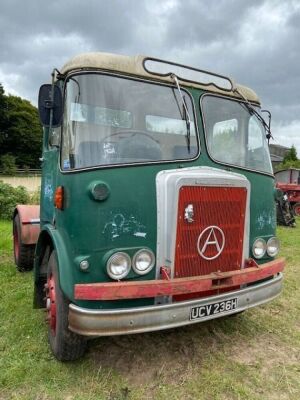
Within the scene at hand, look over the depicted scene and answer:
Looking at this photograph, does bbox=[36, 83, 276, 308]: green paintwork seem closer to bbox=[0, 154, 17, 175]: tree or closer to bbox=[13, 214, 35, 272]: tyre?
bbox=[13, 214, 35, 272]: tyre

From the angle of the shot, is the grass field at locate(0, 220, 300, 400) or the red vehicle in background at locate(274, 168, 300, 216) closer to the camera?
the grass field at locate(0, 220, 300, 400)

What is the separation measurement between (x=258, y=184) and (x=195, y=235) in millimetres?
998

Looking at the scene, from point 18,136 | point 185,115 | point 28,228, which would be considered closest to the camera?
point 185,115

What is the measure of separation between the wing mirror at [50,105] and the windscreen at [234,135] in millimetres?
1346

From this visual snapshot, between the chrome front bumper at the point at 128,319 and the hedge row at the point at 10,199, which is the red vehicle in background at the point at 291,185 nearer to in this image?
the hedge row at the point at 10,199

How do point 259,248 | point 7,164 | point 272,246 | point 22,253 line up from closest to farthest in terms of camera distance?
point 259,248, point 272,246, point 22,253, point 7,164

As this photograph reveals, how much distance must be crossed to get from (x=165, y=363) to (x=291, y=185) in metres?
15.0

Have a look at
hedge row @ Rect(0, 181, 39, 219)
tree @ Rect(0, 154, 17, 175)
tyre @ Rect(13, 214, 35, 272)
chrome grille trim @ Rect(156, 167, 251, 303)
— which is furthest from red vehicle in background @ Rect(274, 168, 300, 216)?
tree @ Rect(0, 154, 17, 175)

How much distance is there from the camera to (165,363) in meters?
3.33

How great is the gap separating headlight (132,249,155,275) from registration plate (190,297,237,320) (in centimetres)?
48

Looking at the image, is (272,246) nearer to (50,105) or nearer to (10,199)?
(50,105)

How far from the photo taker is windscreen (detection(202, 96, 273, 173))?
3.59 metres

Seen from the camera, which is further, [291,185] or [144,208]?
[291,185]

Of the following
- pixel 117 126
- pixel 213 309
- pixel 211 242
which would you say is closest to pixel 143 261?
pixel 211 242
